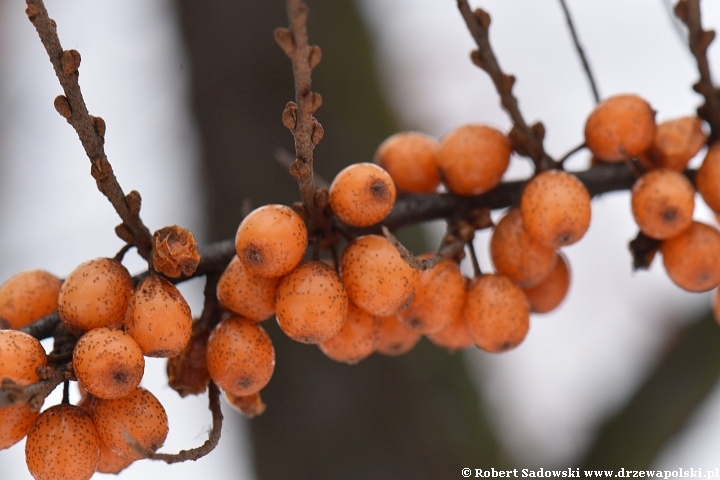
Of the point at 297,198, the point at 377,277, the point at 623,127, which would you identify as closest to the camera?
the point at 377,277

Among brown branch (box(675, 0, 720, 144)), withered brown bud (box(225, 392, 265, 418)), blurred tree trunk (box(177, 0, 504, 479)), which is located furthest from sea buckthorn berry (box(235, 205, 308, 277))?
blurred tree trunk (box(177, 0, 504, 479))

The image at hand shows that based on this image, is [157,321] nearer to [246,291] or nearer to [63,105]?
[246,291]

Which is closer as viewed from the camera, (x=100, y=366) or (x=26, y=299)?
(x=100, y=366)

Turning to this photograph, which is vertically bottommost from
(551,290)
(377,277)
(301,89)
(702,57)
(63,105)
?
(551,290)

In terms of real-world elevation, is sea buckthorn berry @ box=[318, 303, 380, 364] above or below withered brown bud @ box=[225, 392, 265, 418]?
above

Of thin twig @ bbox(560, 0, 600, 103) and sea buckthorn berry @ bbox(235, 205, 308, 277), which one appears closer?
sea buckthorn berry @ bbox(235, 205, 308, 277)

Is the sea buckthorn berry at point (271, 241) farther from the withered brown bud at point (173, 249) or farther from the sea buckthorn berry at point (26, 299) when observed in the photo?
the sea buckthorn berry at point (26, 299)

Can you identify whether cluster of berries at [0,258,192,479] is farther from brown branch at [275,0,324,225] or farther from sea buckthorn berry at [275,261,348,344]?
brown branch at [275,0,324,225]

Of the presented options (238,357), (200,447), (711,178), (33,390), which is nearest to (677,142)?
(711,178)
